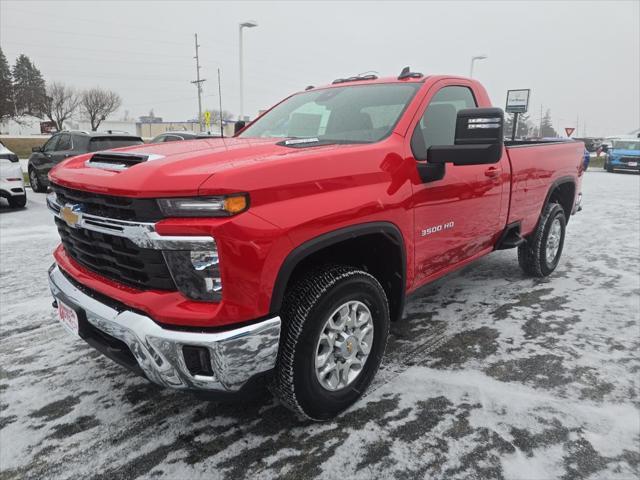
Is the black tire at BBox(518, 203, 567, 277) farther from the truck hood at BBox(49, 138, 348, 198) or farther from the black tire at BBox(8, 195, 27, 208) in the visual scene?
the black tire at BBox(8, 195, 27, 208)

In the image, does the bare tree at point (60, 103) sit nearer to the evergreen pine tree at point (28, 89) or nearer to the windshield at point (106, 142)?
the evergreen pine tree at point (28, 89)

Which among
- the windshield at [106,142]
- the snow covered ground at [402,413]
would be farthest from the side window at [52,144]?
the snow covered ground at [402,413]

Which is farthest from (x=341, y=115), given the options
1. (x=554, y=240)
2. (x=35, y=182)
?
(x=35, y=182)

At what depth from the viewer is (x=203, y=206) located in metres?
1.90

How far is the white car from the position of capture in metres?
8.59

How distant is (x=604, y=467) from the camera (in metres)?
2.15

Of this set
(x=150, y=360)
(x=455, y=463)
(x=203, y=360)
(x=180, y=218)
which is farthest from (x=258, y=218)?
(x=455, y=463)

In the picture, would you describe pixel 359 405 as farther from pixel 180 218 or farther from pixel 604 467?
pixel 180 218

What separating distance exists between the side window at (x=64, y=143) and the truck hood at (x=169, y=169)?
29.3 ft

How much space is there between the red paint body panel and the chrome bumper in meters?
0.06

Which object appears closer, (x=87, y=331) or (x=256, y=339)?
(x=256, y=339)

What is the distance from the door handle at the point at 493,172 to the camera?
3.47m

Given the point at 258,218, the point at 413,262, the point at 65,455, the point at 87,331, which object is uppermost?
the point at 258,218

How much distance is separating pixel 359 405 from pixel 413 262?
0.92 metres
